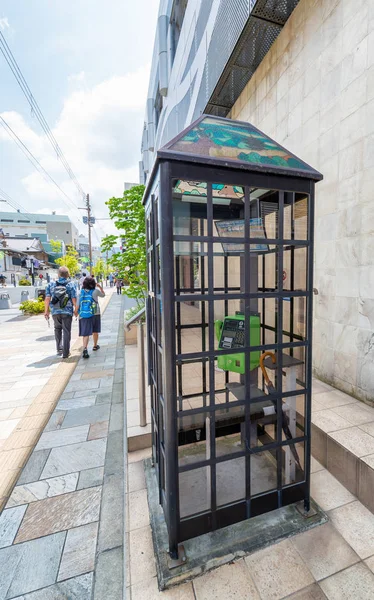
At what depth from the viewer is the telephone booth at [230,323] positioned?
1.67 m

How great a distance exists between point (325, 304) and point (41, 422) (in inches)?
164

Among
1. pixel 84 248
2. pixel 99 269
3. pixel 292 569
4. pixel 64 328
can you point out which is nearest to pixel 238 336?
pixel 292 569

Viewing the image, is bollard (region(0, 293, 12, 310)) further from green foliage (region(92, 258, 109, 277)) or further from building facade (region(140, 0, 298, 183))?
green foliage (region(92, 258, 109, 277))

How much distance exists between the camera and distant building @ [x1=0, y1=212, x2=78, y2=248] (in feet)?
190

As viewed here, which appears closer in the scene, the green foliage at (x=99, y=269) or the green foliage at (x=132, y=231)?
the green foliage at (x=132, y=231)

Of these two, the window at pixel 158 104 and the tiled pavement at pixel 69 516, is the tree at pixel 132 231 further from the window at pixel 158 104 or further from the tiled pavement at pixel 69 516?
the window at pixel 158 104

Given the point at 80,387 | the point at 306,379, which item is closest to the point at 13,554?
the point at 306,379

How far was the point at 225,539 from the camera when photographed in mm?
1855

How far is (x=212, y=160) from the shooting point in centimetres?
160

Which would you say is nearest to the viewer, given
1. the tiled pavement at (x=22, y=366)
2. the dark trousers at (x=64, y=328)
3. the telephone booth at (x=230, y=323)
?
the telephone booth at (x=230, y=323)

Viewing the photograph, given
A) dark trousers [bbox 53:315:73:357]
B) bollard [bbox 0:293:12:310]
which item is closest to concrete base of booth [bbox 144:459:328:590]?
dark trousers [bbox 53:315:73:357]

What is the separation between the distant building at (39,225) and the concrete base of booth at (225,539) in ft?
205

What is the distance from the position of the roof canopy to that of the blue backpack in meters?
4.86

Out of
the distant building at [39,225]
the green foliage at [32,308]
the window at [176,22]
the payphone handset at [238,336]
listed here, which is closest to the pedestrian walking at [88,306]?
the payphone handset at [238,336]
